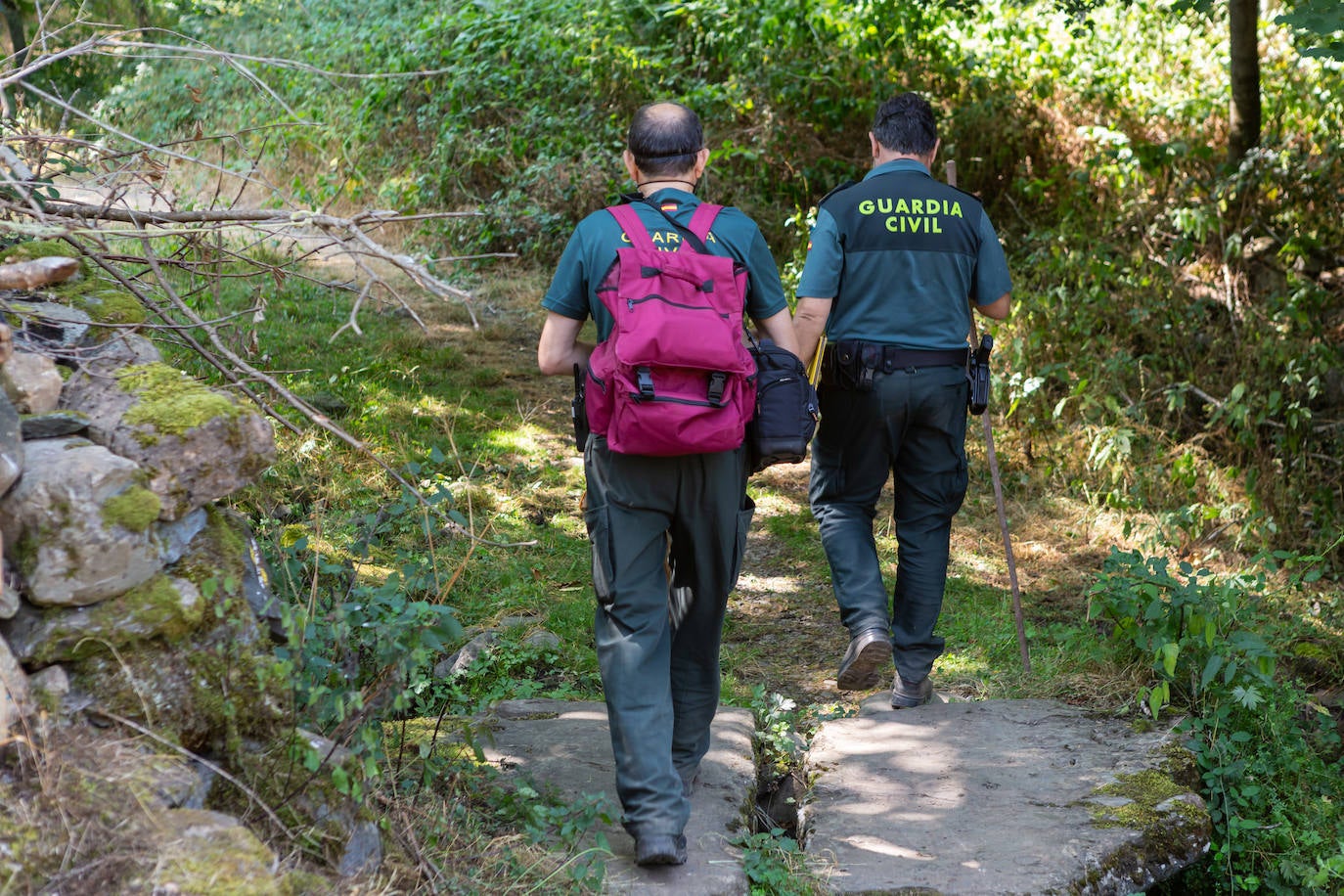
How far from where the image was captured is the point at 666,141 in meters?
3.09

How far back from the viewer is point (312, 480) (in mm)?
5781

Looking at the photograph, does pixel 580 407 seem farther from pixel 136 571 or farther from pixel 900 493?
pixel 900 493

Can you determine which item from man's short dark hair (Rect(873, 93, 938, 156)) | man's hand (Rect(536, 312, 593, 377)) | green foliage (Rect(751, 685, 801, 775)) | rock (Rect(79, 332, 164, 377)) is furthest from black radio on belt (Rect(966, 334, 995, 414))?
rock (Rect(79, 332, 164, 377))

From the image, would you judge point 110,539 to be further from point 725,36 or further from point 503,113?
point 503,113

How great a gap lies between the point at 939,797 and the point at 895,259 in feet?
5.78

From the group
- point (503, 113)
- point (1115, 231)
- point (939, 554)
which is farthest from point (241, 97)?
point (939, 554)

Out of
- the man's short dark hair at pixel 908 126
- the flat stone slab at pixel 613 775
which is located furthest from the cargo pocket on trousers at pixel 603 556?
the man's short dark hair at pixel 908 126

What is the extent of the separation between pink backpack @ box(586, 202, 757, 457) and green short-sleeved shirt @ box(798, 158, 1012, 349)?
1.17 metres

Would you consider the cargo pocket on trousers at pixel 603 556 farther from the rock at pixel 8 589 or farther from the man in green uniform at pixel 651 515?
the rock at pixel 8 589

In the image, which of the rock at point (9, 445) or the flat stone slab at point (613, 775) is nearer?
the rock at point (9, 445)

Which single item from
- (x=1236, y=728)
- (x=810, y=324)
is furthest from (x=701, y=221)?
(x=1236, y=728)

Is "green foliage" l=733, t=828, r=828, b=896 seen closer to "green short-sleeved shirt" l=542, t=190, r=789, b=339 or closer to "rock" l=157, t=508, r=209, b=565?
"green short-sleeved shirt" l=542, t=190, r=789, b=339

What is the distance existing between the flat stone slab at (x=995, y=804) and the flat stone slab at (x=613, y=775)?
257mm

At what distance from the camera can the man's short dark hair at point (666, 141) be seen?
3090 millimetres
